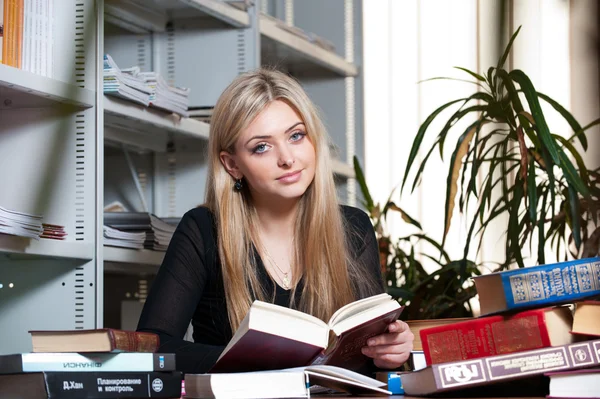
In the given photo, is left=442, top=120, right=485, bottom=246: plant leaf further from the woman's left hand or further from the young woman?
→ the woman's left hand

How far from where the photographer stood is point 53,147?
0.19 metres

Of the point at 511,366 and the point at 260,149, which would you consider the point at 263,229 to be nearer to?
the point at 260,149

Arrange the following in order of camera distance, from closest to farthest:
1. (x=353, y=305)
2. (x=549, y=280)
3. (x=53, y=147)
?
(x=53, y=147), (x=549, y=280), (x=353, y=305)

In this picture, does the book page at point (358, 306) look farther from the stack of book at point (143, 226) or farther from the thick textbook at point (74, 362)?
the stack of book at point (143, 226)

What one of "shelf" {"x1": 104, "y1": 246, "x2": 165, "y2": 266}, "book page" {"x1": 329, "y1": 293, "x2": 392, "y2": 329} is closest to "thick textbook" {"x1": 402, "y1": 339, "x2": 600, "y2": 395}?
"book page" {"x1": 329, "y1": 293, "x2": 392, "y2": 329}

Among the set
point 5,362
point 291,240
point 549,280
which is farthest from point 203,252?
point 549,280

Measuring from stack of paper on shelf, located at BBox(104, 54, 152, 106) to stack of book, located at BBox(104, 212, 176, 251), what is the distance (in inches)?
11.9

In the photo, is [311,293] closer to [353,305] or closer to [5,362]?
[353,305]

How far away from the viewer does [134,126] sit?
220 cm

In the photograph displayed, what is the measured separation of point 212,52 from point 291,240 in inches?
35.2

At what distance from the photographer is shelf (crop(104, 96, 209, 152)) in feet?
6.53

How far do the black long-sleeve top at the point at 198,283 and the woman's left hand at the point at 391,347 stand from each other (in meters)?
0.41

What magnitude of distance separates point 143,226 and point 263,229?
46 cm

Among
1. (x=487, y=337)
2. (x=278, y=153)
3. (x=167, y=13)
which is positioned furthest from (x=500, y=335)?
(x=167, y=13)
